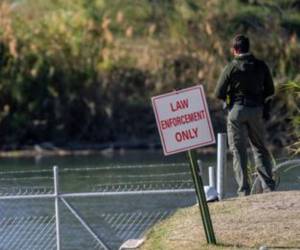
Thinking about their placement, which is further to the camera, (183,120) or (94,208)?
(94,208)

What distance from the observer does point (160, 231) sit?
486 inches

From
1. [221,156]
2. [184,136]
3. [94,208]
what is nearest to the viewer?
[184,136]

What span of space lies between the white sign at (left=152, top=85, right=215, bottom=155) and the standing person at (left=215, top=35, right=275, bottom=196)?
205cm

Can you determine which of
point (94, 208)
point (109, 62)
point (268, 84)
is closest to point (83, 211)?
point (94, 208)

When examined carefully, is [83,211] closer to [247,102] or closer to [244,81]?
[247,102]

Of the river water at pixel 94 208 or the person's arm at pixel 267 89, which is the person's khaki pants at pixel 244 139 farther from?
the river water at pixel 94 208

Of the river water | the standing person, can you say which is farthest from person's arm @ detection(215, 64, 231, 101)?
the river water

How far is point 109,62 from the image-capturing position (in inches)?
1358

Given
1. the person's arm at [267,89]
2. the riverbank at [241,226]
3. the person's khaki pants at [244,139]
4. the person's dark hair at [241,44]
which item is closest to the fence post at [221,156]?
the person's khaki pants at [244,139]

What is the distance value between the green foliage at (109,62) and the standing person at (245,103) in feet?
63.1

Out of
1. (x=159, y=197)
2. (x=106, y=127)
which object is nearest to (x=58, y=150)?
(x=106, y=127)

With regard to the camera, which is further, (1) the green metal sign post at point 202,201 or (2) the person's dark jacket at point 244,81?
(2) the person's dark jacket at point 244,81

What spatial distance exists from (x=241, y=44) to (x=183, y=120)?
222cm

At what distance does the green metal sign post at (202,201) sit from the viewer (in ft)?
37.3
